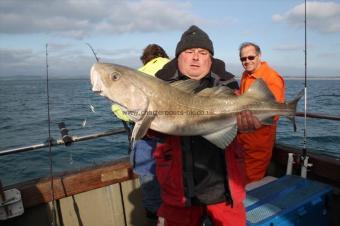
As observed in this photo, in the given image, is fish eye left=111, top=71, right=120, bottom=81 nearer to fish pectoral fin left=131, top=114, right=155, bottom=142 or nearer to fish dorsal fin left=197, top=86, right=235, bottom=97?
fish pectoral fin left=131, top=114, right=155, bottom=142

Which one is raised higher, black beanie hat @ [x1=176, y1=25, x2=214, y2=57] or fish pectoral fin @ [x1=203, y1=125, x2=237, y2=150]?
black beanie hat @ [x1=176, y1=25, x2=214, y2=57]

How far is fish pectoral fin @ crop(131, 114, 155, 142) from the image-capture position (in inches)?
114

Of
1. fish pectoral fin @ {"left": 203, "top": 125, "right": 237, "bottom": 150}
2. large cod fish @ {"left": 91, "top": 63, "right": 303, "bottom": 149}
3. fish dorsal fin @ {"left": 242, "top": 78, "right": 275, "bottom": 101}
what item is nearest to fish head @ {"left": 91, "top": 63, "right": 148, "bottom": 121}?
large cod fish @ {"left": 91, "top": 63, "right": 303, "bottom": 149}

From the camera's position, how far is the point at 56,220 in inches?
190

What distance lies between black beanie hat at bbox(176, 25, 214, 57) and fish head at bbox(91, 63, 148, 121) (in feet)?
2.23

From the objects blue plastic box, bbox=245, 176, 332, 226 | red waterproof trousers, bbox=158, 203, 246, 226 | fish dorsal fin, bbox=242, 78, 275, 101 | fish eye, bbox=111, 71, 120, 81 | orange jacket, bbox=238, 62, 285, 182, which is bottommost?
blue plastic box, bbox=245, 176, 332, 226

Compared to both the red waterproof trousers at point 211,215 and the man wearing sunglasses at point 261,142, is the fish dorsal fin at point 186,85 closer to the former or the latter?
the red waterproof trousers at point 211,215

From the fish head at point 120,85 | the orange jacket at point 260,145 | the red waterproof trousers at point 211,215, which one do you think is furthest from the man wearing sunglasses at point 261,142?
the fish head at point 120,85

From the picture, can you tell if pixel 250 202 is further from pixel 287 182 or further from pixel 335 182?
pixel 335 182

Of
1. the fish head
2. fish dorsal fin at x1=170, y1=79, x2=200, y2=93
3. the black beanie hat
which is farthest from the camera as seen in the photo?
the black beanie hat

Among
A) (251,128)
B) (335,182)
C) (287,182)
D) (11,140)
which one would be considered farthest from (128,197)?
(11,140)

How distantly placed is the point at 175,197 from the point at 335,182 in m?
3.08

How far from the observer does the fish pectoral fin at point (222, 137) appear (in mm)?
3142

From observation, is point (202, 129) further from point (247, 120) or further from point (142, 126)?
point (142, 126)
